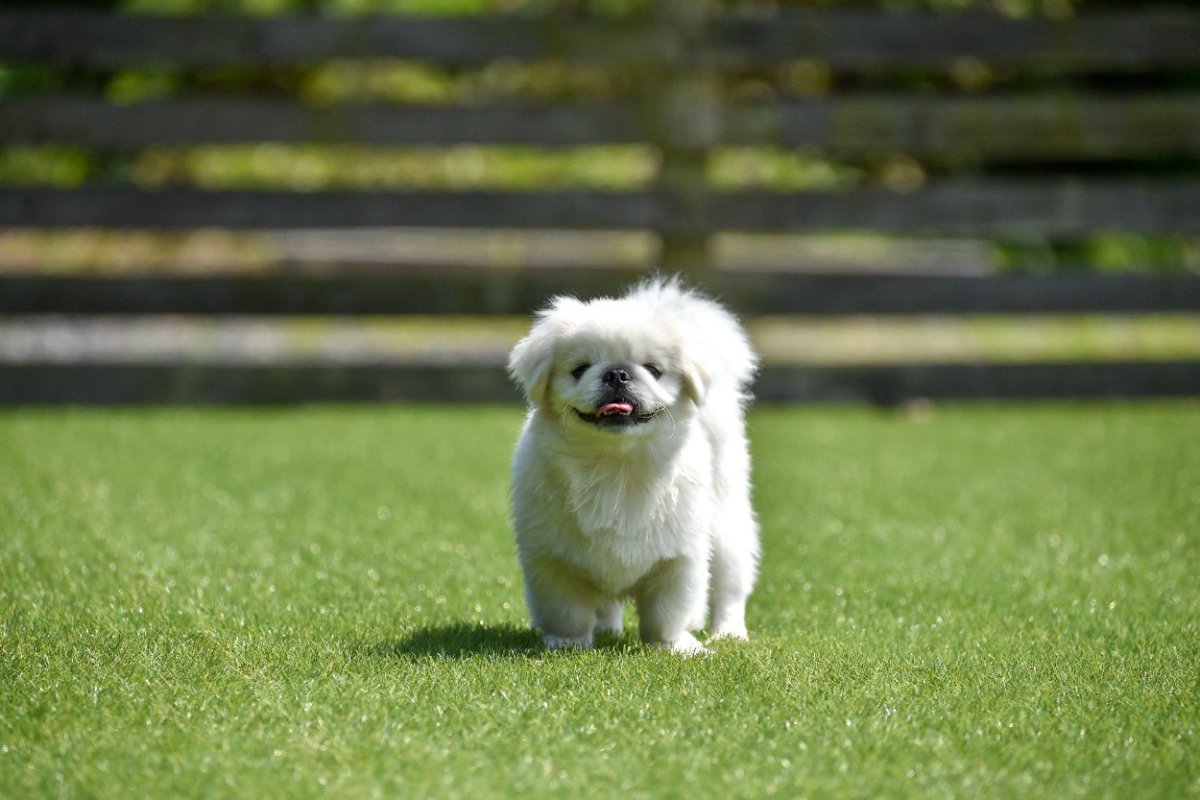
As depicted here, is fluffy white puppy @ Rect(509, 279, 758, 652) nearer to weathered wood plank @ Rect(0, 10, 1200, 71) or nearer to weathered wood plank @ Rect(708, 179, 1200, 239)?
weathered wood plank @ Rect(708, 179, 1200, 239)

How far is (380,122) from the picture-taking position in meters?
7.03

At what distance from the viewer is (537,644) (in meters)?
3.23

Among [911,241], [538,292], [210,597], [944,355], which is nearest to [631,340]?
[210,597]

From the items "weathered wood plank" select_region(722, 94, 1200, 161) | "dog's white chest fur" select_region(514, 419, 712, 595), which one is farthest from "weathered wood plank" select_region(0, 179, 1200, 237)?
"dog's white chest fur" select_region(514, 419, 712, 595)

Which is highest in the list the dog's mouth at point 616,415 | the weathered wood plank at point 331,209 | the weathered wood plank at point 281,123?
the weathered wood plank at point 281,123

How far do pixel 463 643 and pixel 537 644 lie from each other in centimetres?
16

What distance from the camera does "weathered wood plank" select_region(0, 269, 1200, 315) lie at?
277 inches

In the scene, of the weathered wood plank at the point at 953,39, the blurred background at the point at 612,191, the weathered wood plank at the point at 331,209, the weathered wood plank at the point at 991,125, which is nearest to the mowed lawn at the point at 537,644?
the blurred background at the point at 612,191

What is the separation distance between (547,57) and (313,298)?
1.60m

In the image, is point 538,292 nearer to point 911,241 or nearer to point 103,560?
point 103,560

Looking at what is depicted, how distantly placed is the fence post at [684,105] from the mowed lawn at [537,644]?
1.69 meters

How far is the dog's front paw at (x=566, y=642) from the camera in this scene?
10.3ft

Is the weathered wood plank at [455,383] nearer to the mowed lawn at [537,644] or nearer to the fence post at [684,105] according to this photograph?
the fence post at [684,105]

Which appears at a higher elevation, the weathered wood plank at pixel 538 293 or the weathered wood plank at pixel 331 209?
the weathered wood plank at pixel 331 209
